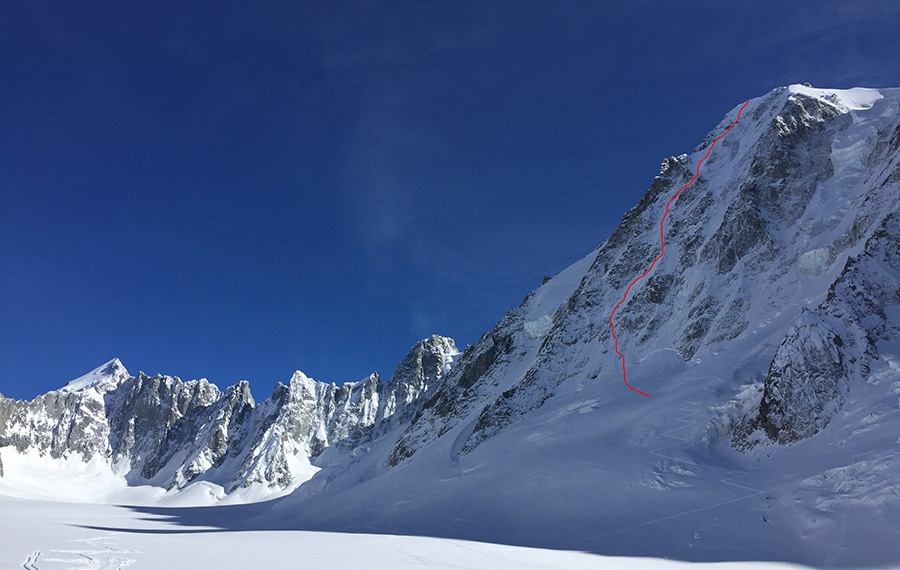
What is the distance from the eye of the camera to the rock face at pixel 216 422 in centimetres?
14625

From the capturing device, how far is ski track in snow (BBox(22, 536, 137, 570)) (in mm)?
16641

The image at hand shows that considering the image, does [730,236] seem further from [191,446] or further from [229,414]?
[191,446]

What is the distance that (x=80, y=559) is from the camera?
1823 centimetres

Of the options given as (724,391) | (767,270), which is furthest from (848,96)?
(724,391)

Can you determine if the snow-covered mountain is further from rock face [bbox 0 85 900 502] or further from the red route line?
the red route line

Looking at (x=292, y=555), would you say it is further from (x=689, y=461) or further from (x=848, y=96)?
(x=848, y=96)

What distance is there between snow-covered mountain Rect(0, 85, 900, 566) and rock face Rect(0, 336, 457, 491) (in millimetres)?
53841

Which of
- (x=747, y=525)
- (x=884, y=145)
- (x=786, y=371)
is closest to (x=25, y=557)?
(x=747, y=525)

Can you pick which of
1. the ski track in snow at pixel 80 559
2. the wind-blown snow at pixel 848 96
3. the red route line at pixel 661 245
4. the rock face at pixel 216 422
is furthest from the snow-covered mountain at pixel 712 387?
the rock face at pixel 216 422

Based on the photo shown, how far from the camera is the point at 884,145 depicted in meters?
43.5

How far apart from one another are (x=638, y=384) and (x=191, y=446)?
534ft

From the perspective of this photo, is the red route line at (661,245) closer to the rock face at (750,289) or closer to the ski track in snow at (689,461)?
the rock face at (750,289)

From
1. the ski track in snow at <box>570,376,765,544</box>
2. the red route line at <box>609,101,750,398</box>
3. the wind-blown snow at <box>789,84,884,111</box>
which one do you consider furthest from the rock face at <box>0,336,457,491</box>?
the ski track in snow at <box>570,376,765,544</box>

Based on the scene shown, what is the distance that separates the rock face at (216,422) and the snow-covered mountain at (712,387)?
177ft
